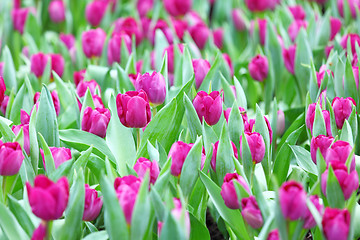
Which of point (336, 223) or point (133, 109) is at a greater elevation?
point (133, 109)

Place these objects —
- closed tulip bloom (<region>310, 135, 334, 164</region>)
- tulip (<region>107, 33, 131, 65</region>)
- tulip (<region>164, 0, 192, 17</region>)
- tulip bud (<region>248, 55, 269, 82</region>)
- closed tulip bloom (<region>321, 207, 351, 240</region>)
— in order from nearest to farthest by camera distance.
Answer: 1. closed tulip bloom (<region>321, 207, 351, 240</region>)
2. closed tulip bloom (<region>310, 135, 334, 164</region>)
3. tulip bud (<region>248, 55, 269, 82</region>)
4. tulip (<region>107, 33, 131, 65</region>)
5. tulip (<region>164, 0, 192, 17</region>)

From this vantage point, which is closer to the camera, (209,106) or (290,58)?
(209,106)

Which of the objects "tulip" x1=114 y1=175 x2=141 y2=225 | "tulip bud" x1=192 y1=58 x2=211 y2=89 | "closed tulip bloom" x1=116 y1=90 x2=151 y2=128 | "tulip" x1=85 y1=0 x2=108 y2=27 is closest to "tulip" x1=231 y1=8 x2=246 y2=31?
"tulip" x1=85 y1=0 x2=108 y2=27

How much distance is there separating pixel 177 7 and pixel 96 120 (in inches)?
54.8

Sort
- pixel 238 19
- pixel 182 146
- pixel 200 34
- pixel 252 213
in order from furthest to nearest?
pixel 238 19, pixel 200 34, pixel 182 146, pixel 252 213

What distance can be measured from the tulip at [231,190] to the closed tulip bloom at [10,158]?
363 millimetres

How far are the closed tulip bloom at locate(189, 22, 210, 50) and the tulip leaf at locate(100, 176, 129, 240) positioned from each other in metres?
1.26

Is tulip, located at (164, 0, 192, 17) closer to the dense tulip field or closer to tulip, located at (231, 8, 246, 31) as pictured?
tulip, located at (231, 8, 246, 31)

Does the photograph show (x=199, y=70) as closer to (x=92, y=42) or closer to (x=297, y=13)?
(x=92, y=42)

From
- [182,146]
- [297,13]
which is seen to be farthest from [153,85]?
[297,13]

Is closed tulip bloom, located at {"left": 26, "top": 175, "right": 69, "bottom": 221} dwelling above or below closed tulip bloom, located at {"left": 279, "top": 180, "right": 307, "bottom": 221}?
above

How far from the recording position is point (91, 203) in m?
1.07

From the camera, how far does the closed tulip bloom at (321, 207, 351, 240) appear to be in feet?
2.87

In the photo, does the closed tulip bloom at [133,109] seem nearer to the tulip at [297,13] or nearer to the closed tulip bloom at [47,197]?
the closed tulip bloom at [47,197]
